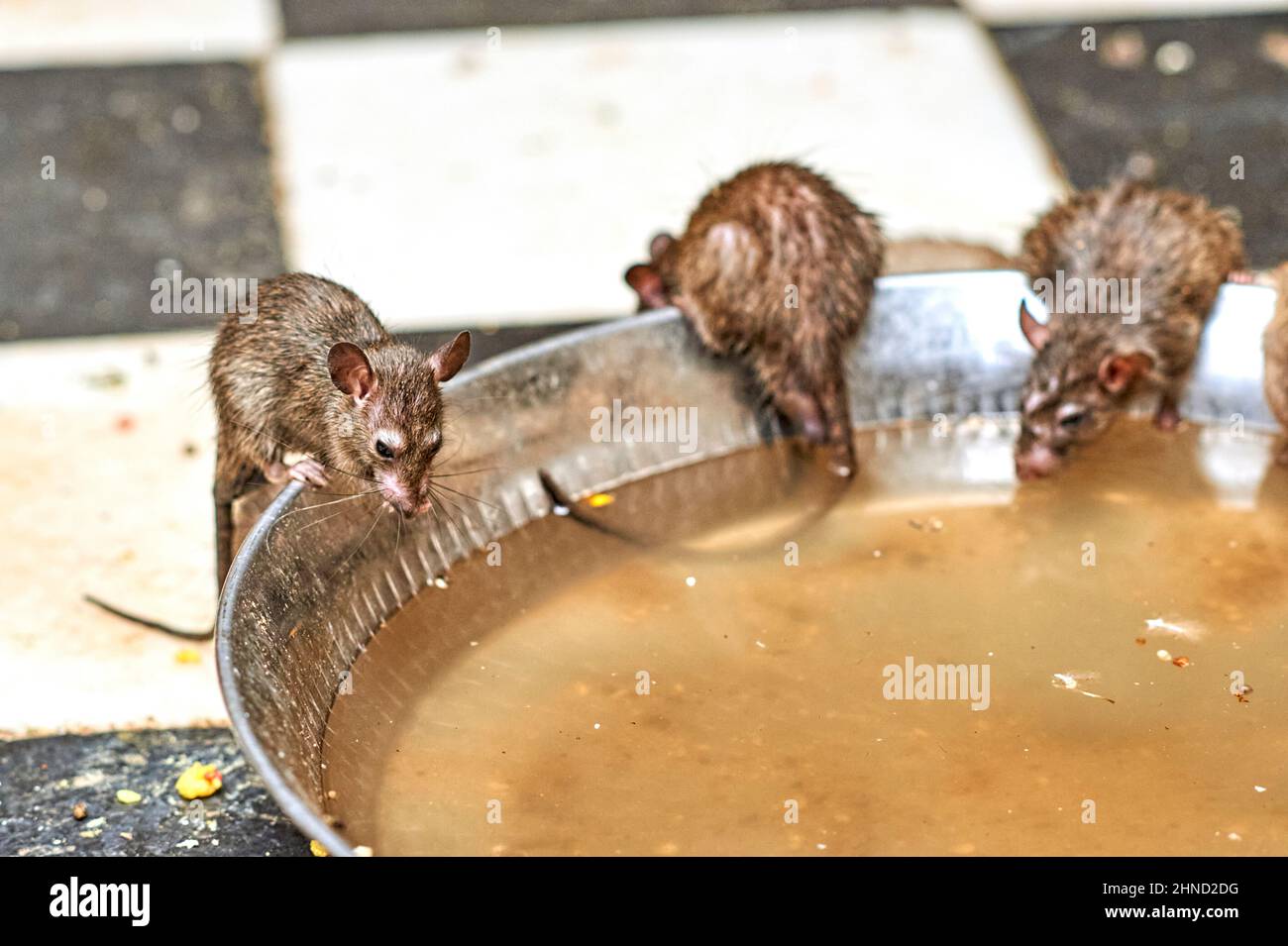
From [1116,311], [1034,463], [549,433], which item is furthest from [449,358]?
[1116,311]

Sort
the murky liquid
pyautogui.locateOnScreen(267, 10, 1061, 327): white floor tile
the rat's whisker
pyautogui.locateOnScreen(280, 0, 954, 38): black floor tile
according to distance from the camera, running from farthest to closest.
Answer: pyautogui.locateOnScreen(280, 0, 954, 38): black floor tile
pyautogui.locateOnScreen(267, 10, 1061, 327): white floor tile
the rat's whisker
the murky liquid

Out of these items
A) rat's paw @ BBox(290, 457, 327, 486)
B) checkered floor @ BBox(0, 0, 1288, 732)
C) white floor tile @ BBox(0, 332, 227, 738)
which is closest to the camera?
rat's paw @ BBox(290, 457, 327, 486)

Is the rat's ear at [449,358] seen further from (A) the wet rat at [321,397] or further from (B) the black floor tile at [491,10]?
(B) the black floor tile at [491,10]

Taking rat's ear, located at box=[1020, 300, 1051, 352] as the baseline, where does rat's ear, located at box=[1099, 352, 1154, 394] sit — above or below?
below

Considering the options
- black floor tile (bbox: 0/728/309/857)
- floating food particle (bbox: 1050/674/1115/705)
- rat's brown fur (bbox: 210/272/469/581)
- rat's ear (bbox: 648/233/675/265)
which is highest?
rat's ear (bbox: 648/233/675/265)

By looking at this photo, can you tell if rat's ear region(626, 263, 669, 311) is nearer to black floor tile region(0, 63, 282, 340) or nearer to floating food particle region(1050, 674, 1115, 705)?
floating food particle region(1050, 674, 1115, 705)

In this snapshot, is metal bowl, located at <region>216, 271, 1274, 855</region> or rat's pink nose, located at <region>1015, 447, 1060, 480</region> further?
rat's pink nose, located at <region>1015, 447, 1060, 480</region>

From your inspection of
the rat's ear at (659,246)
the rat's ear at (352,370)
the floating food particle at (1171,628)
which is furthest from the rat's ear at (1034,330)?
the rat's ear at (352,370)

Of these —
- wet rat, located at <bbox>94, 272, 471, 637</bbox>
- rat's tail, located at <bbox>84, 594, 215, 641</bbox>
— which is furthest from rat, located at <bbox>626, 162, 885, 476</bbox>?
rat's tail, located at <bbox>84, 594, 215, 641</bbox>
